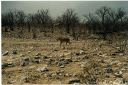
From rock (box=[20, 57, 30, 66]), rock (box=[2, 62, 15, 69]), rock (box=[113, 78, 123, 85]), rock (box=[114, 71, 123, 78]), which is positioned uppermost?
rock (box=[20, 57, 30, 66])

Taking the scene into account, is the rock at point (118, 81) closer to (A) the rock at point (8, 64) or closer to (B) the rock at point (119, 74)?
(B) the rock at point (119, 74)

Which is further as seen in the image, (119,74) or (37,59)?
(37,59)

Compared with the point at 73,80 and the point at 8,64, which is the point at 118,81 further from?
the point at 8,64

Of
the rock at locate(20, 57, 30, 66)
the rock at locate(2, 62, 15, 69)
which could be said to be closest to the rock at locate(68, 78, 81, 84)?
the rock at locate(20, 57, 30, 66)

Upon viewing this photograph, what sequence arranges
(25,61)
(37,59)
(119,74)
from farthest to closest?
(37,59) < (25,61) < (119,74)

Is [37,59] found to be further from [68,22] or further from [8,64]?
[68,22]

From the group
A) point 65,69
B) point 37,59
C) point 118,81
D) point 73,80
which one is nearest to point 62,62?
point 65,69

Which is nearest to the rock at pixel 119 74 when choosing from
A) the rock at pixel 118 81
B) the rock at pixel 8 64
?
the rock at pixel 118 81

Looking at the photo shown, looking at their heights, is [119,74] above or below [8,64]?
below

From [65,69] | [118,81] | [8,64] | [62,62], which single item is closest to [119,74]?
[118,81]

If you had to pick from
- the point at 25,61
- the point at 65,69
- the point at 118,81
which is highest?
the point at 25,61

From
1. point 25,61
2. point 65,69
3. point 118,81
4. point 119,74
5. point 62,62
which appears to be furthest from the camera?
point 25,61

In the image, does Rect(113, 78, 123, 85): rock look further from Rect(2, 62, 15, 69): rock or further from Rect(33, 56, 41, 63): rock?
Rect(2, 62, 15, 69): rock

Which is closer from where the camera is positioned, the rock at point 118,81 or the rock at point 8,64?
the rock at point 118,81
